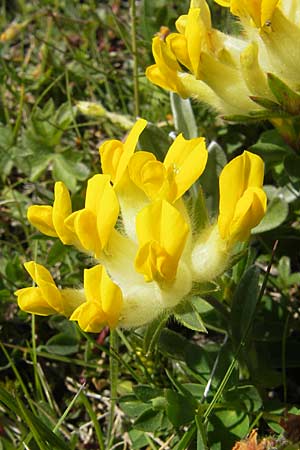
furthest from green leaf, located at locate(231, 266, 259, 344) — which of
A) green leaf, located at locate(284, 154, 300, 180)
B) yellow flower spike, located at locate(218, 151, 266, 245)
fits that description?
green leaf, located at locate(284, 154, 300, 180)

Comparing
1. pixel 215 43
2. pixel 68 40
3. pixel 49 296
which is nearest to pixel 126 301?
pixel 49 296

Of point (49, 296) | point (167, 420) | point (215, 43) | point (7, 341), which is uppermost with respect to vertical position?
point (215, 43)

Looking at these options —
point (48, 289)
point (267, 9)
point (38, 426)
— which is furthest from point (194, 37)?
point (38, 426)

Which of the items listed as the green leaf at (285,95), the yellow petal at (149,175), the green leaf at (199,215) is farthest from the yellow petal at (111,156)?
the green leaf at (285,95)

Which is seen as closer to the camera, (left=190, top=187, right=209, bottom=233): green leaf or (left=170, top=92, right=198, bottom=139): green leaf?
(left=190, top=187, right=209, bottom=233): green leaf

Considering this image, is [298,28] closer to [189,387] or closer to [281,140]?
[281,140]

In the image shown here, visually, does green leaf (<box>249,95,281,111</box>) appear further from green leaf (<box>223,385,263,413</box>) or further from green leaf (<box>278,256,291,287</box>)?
green leaf (<box>223,385,263,413</box>)
